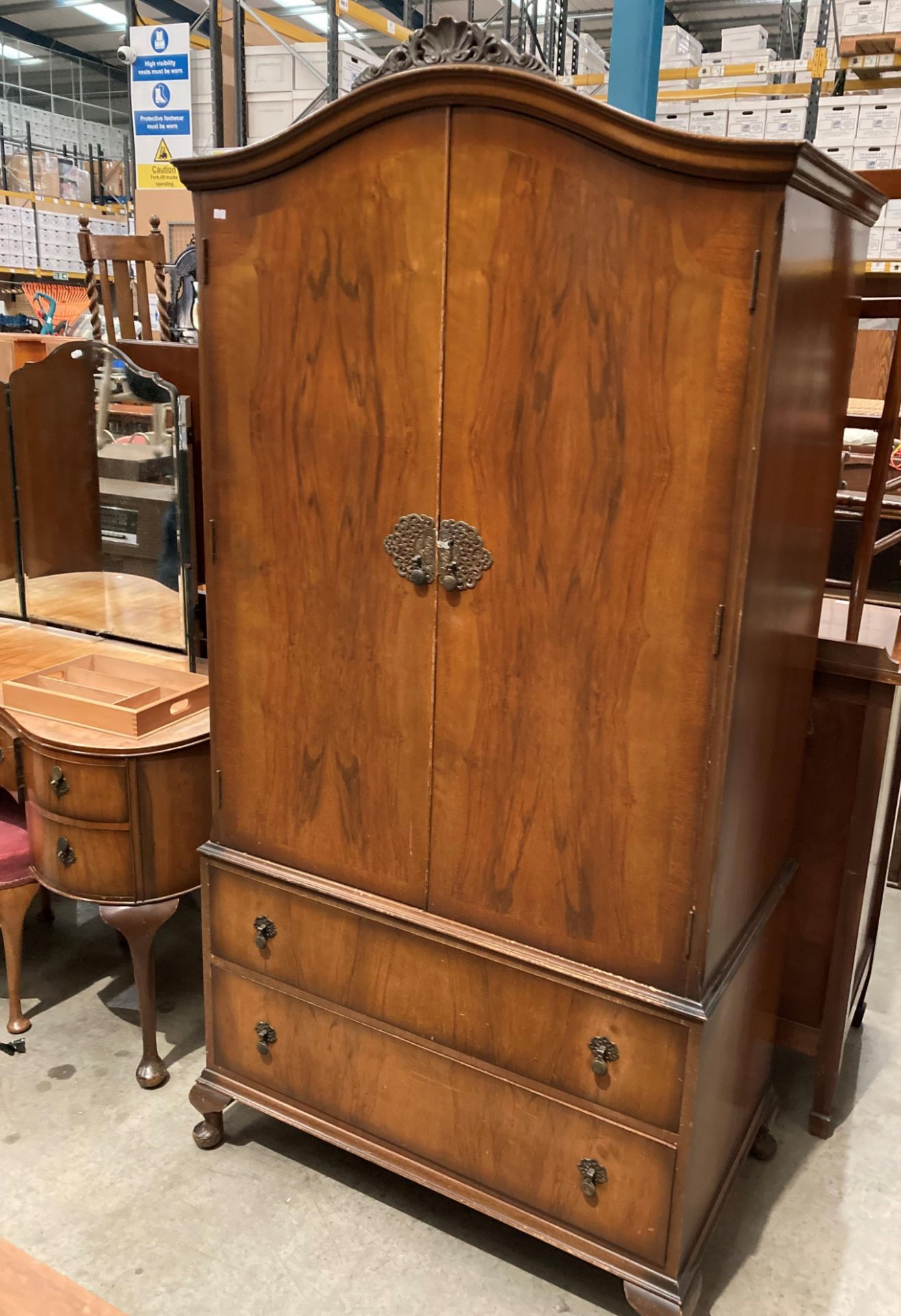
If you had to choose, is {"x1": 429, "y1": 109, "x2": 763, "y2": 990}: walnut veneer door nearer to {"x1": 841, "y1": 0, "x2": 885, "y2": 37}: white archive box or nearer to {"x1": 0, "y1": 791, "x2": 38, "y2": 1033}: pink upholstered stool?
{"x1": 0, "y1": 791, "x2": 38, "y2": 1033}: pink upholstered stool

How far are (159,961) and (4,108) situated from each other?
784 cm

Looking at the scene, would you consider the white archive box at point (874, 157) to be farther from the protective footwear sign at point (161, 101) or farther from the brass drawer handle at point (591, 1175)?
the brass drawer handle at point (591, 1175)

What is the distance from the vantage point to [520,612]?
63.3 inches

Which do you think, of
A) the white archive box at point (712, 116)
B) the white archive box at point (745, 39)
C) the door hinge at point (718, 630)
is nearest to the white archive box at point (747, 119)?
the white archive box at point (712, 116)

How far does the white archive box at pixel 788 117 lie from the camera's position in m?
4.49

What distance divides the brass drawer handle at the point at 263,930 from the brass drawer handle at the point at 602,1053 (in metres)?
0.66

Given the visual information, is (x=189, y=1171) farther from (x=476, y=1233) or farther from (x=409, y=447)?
(x=409, y=447)

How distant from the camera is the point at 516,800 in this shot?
1.68 meters

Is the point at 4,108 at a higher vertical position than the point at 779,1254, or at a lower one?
higher

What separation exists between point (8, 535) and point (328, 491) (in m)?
1.65

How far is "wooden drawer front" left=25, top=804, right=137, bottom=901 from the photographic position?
2.20 meters

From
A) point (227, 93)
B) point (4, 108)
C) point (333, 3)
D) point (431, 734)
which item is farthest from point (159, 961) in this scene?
point (4, 108)

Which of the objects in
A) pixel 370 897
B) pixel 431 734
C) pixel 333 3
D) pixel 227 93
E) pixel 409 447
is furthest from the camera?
pixel 227 93

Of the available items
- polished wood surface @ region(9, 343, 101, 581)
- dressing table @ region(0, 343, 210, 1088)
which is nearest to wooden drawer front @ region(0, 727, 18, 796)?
dressing table @ region(0, 343, 210, 1088)
